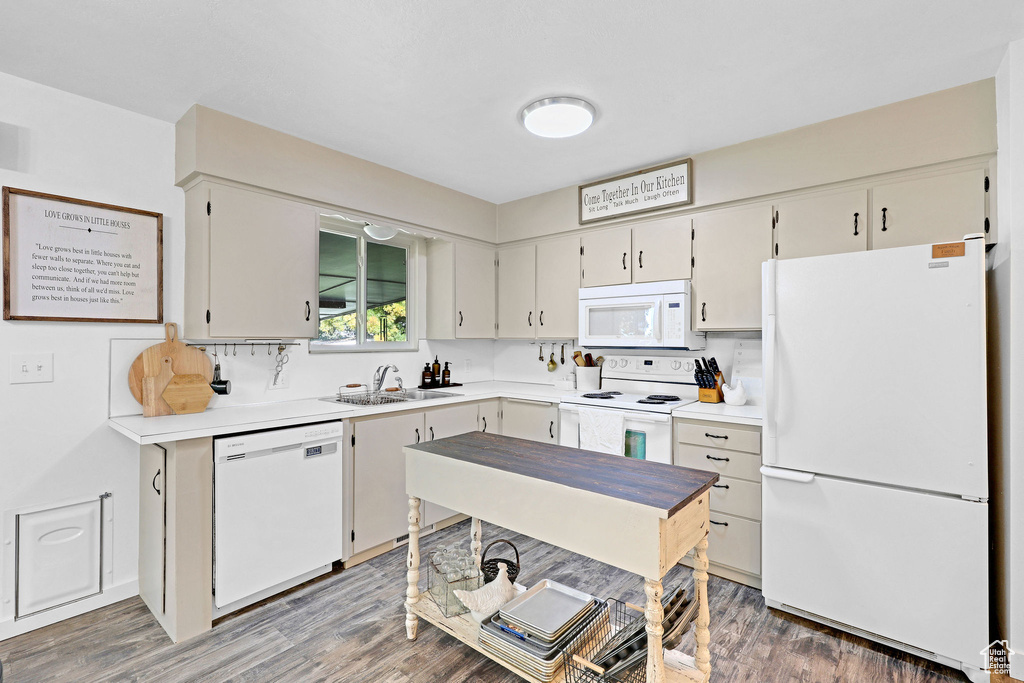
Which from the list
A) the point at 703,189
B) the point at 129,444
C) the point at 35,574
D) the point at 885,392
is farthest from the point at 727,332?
the point at 35,574

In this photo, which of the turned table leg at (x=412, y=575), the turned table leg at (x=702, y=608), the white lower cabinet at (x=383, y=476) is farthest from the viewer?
the white lower cabinet at (x=383, y=476)

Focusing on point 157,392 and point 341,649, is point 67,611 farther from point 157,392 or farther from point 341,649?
point 341,649

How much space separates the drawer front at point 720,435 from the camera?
254 cm

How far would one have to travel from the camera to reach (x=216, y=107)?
7.91 ft

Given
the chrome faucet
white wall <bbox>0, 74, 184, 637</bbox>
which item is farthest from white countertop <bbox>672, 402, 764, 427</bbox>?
white wall <bbox>0, 74, 184, 637</bbox>

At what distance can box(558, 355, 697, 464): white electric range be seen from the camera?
288 cm

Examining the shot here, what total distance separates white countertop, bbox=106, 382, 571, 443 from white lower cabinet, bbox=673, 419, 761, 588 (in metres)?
1.06

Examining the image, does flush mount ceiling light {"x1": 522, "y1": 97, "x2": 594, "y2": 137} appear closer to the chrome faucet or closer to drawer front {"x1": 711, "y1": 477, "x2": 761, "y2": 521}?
the chrome faucet

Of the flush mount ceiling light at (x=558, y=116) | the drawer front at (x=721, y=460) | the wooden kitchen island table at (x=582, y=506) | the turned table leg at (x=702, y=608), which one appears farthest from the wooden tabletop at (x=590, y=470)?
the flush mount ceiling light at (x=558, y=116)

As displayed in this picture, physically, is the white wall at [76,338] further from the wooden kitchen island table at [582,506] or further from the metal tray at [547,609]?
the metal tray at [547,609]

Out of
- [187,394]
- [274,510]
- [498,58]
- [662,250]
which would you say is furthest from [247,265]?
[662,250]

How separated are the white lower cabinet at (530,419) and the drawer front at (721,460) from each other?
93 centimetres

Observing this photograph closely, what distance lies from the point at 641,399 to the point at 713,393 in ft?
1.55

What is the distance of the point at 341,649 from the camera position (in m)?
2.04
